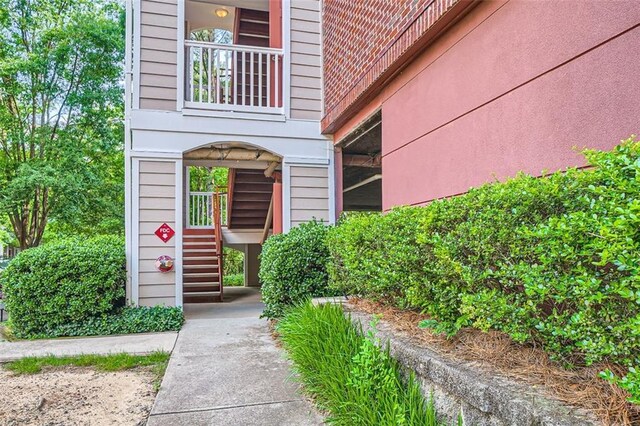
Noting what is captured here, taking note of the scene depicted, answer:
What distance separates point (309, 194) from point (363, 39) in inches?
93.1

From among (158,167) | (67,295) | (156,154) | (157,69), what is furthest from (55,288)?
(157,69)

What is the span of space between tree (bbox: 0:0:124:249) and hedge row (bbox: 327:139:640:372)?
28.1ft

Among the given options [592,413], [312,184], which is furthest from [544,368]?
[312,184]

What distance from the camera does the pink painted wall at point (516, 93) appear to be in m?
1.99

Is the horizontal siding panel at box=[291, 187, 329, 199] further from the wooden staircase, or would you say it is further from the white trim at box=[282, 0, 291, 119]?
the wooden staircase

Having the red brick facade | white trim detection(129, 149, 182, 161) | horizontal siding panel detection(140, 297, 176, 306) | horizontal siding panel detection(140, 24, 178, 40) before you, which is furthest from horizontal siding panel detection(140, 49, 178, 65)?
horizontal siding panel detection(140, 297, 176, 306)

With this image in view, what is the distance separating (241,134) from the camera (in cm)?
607

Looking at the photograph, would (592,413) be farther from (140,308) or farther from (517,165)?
(140,308)

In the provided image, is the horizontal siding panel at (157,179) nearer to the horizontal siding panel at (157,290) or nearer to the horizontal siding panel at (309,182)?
the horizontal siding panel at (157,290)

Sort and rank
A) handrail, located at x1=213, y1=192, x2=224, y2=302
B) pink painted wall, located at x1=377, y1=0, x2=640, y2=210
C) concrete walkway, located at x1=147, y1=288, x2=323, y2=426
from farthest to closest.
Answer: handrail, located at x1=213, y1=192, x2=224, y2=302
concrete walkway, located at x1=147, y1=288, x2=323, y2=426
pink painted wall, located at x1=377, y1=0, x2=640, y2=210

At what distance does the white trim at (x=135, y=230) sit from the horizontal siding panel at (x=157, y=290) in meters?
0.07

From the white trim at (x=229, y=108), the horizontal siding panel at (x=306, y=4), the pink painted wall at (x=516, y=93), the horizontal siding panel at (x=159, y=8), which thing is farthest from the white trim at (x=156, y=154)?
the pink painted wall at (x=516, y=93)

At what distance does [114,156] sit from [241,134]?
18.6 ft

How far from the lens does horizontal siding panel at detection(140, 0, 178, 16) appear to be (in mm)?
5785
